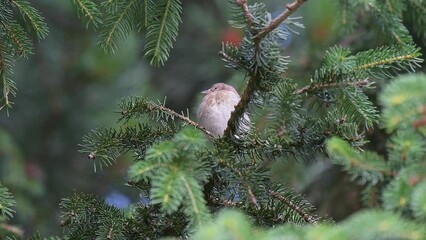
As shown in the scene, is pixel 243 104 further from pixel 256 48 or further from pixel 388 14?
pixel 388 14

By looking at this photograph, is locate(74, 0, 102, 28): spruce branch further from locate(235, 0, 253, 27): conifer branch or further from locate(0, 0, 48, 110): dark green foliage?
locate(235, 0, 253, 27): conifer branch

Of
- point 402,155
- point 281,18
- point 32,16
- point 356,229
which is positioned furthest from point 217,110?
point 356,229

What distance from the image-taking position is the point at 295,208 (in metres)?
2.30

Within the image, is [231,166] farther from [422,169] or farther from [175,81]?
[175,81]

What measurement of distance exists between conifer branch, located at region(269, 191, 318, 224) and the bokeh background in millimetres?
2257

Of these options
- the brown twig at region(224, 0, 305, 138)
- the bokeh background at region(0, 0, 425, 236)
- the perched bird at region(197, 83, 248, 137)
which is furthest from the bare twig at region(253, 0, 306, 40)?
the bokeh background at region(0, 0, 425, 236)

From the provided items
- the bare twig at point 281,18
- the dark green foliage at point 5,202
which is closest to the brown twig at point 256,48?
the bare twig at point 281,18

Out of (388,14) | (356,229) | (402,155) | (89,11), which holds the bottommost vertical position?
(356,229)

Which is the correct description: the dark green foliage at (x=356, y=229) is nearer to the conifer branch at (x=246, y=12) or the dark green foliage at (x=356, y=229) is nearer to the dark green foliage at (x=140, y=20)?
the conifer branch at (x=246, y=12)

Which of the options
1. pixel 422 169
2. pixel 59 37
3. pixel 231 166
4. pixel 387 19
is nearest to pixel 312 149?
pixel 231 166

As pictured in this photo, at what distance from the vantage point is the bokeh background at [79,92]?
5246 mm

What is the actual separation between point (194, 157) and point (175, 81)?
5024mm

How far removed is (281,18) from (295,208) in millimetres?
547

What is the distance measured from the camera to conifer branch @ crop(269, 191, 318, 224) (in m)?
2.28
